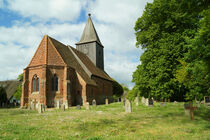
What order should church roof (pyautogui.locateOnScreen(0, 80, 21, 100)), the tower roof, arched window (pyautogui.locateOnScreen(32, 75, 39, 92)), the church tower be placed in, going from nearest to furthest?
1. arched window (pyautogui.locateOnScreen(32, 75, 39, 92))
2. the church tower
3. the tower roof
4. church roof (pyautogui.locateOnScreen(0, 80, 21, 100))

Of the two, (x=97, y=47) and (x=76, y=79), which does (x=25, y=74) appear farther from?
(x=97, y=47)

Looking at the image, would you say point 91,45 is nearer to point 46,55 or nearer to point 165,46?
point 46,55

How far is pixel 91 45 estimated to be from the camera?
130ft

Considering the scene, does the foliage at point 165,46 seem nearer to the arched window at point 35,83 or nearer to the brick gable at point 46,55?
the brick gable at point 46,55

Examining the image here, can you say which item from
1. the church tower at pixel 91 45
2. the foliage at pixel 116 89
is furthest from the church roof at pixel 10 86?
the foliage at pixel 116 89

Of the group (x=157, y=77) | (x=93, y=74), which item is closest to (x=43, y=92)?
(x=93, y=74)

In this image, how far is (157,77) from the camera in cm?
1661

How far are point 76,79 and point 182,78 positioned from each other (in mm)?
18081

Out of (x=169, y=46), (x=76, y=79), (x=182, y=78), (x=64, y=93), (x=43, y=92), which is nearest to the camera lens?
(x=182, y=78)

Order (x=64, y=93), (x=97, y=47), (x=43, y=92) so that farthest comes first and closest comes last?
(x=97, y=47), (x=64, y=93), (x=43, y=92)

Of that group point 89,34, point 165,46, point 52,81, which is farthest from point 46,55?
point 89,34

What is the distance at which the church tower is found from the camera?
39500 mm

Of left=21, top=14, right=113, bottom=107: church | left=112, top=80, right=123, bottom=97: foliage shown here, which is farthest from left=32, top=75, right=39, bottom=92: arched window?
left=112, top=80, right=123, bottom=97: foliage

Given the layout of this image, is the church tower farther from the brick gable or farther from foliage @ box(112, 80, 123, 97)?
the brick gable
